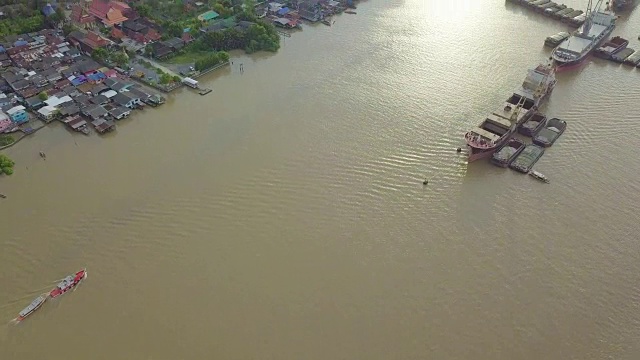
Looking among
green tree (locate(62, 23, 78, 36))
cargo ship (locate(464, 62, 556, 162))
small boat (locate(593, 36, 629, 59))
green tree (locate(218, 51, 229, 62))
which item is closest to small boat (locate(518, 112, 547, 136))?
cargo ship (locate(464, 62, 556, 162))

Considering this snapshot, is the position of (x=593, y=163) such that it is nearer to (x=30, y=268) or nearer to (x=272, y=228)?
(x=272, y=228)

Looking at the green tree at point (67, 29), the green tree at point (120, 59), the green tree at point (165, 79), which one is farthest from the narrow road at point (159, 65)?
the green tree at point (67, 29)

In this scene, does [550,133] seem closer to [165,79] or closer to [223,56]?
[223,56]

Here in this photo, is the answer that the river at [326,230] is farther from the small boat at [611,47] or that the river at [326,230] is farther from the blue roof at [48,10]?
the blue roof at [48,10]

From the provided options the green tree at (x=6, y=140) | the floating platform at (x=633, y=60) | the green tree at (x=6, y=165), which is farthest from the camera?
the floating platform at (x=633, y=60)

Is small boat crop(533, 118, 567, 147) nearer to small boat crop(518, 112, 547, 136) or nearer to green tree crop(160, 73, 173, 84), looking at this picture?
small boat crop(518, 112, 547, 136)

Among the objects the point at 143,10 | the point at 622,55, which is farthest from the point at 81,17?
the point at 622,55
